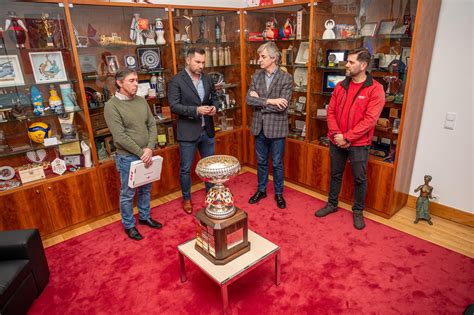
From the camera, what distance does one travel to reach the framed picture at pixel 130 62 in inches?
135

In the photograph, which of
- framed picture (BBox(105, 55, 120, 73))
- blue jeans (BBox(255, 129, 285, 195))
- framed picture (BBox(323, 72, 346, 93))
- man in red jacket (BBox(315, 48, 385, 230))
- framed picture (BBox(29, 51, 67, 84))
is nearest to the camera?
man in red jacket (BBox(315, 48, 385, 230))

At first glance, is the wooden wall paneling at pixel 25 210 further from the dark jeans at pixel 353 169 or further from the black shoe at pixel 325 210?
the dark jeans at pixel 353 169

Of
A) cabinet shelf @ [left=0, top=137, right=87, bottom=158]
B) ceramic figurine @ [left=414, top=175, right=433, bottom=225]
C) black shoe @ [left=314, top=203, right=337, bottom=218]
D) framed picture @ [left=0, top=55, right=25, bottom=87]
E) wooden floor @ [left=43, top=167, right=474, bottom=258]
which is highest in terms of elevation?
framed picture @ [left=0, top=55, right=25, bottom=87]

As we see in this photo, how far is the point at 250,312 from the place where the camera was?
214 cm

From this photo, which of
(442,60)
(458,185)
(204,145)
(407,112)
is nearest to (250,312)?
(204,145)

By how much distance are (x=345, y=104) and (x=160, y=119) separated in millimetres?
2028

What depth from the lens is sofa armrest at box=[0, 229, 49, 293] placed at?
2176 millimetres

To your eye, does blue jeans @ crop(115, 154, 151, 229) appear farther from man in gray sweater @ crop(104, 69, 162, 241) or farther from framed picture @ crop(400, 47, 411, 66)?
framed picture @ crop(400, 47, 411, 66)

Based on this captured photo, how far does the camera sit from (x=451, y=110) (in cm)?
300

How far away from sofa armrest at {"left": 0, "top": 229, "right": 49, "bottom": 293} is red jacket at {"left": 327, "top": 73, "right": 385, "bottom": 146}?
2598 mm

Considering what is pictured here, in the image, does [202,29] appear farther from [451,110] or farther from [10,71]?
[451,110]

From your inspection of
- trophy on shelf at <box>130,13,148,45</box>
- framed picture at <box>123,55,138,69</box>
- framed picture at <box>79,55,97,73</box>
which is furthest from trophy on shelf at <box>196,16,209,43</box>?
framed picture at <box>79,55,97,73</box>

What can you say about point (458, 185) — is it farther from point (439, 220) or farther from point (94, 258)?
point (94, 258)

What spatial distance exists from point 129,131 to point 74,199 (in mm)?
997
